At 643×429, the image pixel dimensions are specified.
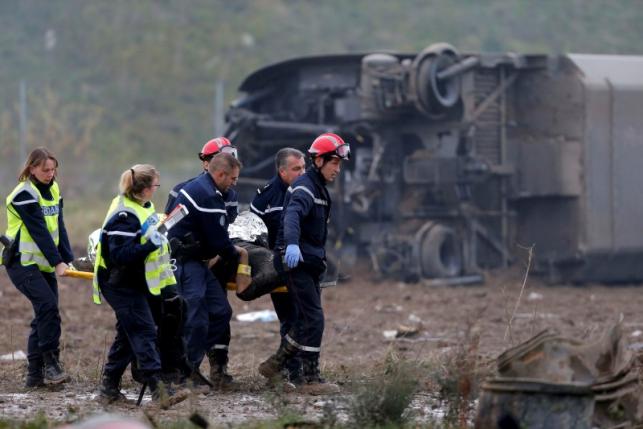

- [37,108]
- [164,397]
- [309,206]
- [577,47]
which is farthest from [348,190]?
[577,47]

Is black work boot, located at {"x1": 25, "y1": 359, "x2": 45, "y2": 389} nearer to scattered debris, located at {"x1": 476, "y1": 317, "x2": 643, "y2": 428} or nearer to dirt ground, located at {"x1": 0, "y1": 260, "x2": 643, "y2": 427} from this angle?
dirt ground, located at {"x1": 0, "y1": 260, "x2": 643, "y2": 427}

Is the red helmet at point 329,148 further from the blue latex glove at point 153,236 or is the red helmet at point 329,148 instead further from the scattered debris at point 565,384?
the scattered debris at point 565,384

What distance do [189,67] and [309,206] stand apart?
27.9 meters

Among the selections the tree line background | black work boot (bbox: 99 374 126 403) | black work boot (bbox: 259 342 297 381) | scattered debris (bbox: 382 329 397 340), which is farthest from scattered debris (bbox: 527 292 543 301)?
the tree line background

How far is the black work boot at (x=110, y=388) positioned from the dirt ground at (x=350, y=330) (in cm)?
12

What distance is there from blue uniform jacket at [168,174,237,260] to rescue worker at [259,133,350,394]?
0.44 m

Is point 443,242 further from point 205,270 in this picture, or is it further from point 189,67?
point 189,67

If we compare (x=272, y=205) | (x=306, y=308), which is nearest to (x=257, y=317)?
(x=272, y=205)

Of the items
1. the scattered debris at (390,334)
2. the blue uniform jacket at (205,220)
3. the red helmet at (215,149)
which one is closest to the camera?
the blue uniform jacket at (205,220)

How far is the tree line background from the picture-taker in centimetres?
3400

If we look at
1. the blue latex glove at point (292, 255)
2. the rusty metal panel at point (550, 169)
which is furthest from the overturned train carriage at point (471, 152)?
the blue latex glove at point (292, 255)

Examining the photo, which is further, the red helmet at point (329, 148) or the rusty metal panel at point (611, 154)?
the rusty metal panel at point (611, 154)

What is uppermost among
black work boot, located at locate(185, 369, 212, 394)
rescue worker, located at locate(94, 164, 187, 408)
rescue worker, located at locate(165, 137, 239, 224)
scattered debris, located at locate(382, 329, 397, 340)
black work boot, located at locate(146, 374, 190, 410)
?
rescue worker, located at locate(165, 137, 239, 224)

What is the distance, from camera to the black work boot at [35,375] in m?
9.73
